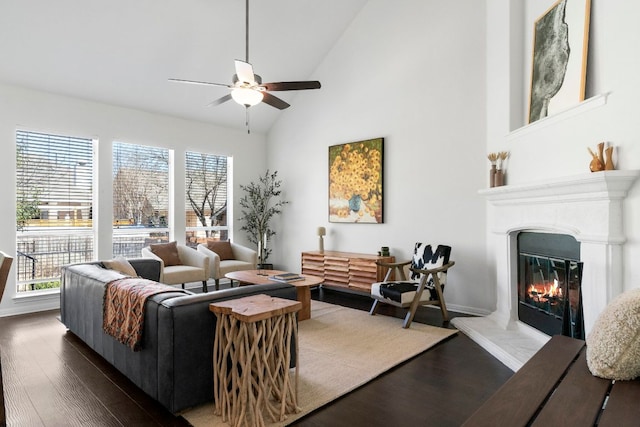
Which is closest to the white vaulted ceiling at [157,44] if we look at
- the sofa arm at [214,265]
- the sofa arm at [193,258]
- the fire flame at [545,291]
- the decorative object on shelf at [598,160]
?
the sofa arm at [193,258]

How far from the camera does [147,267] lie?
4.57 m

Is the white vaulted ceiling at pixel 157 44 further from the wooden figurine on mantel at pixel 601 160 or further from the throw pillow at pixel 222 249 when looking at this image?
the wooden figurine on mantel at pixel 601 160

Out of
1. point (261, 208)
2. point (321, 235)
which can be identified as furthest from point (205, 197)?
point (321, 235)

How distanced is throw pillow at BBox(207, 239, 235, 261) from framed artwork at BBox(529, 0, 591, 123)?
4.69m

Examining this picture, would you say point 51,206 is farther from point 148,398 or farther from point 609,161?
point 609,161

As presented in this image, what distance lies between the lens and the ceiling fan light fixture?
343cm

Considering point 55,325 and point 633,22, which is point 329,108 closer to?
point 633,22

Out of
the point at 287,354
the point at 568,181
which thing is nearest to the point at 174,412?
the point at 287,354

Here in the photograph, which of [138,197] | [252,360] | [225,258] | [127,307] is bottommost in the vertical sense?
[252,360]

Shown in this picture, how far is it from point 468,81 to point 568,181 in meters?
2.29

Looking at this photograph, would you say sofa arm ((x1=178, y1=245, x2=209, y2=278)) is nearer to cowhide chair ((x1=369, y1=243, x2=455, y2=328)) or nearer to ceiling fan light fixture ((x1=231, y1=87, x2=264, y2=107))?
cowhide chair ((x1=369, y1=243, x2=455, y2=328))

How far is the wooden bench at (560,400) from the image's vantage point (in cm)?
124

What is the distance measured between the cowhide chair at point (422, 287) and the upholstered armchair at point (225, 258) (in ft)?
7.45

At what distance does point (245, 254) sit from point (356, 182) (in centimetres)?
215
